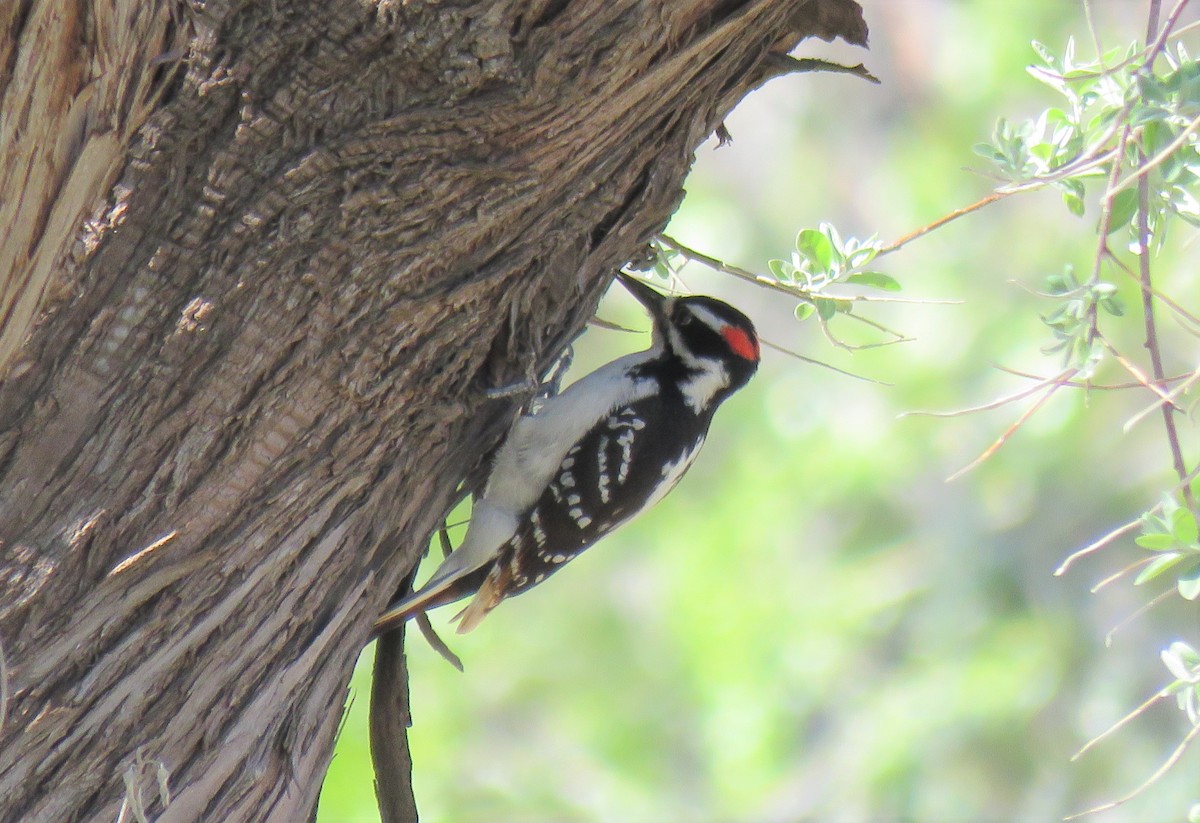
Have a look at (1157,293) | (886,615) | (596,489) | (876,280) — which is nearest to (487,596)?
(596,489)

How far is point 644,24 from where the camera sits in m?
2.78

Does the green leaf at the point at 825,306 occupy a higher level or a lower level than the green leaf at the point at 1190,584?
higher

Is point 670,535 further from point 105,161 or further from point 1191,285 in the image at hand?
point 105,161

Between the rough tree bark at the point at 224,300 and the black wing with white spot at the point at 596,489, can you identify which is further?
the black wing with white spot at the point at 596,489

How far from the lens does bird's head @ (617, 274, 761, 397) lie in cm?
457

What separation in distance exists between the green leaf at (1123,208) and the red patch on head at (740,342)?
1.65m

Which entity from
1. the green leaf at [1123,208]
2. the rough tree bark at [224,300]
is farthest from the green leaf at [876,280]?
the rough tree bark at [224,300]

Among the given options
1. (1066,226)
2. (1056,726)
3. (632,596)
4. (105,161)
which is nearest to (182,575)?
(105,161)

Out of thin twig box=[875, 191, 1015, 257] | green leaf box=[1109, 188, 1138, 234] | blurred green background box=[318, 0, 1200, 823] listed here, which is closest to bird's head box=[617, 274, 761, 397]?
thin twig box=[875, 191, 1015, 257]

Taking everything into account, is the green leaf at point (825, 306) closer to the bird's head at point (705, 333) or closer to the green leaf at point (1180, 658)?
the bird's head at point (705, 333)

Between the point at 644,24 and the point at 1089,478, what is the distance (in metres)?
6.85

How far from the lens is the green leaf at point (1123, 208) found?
3.10m

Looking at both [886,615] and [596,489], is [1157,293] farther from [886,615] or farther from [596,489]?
[886,615]

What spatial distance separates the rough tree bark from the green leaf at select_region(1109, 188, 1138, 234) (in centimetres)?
103
